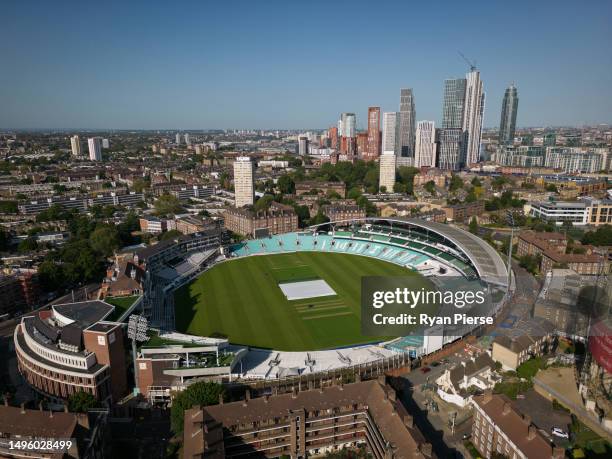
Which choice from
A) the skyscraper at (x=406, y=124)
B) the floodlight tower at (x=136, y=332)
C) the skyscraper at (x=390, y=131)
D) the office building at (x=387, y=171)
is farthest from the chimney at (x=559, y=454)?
the skyscraper at (x=406, y=124)

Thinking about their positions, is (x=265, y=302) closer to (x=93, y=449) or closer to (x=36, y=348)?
(x=36, y=348)

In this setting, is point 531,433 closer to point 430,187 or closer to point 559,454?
point 559,454

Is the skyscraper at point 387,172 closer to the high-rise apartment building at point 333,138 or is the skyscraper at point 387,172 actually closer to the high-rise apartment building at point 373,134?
the high-rise apartment building at point 373,134

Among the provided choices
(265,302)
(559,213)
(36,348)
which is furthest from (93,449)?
(559,213)

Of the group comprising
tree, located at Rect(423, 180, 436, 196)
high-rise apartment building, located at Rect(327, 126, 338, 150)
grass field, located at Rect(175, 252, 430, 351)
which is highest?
high-rise apartment building, located at Rect(327, 126, 338, 150)

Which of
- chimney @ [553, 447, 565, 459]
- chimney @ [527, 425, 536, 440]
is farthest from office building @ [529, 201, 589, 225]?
chimney @ [553, 447, 565, 459]

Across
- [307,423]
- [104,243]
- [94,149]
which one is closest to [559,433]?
[307,423]

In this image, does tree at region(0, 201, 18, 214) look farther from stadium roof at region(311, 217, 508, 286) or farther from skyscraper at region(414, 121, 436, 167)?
skyscraper at region(414, 121, 436, 167)
